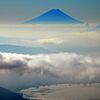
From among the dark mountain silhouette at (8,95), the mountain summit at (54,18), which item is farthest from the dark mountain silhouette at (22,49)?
the dark mountain silhouette at (8,95)

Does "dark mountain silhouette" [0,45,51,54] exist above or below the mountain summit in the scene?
below

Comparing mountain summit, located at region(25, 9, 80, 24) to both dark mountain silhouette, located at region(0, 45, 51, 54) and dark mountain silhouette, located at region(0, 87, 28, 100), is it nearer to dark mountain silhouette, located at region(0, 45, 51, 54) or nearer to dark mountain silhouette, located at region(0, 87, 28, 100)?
dark mountain silhouette, located at region(0, 45, 51, 54)

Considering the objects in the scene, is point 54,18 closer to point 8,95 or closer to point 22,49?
point 22,49

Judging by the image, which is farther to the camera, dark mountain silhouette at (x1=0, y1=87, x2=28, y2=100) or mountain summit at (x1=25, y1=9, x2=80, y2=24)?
mountain summit at (x1=25, y1=9, x2=80, y2=24)

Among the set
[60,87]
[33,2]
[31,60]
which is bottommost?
[60,87]

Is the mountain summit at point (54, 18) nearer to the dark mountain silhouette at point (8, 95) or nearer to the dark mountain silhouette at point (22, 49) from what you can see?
the dark mountain silhouette at point (22, 49)

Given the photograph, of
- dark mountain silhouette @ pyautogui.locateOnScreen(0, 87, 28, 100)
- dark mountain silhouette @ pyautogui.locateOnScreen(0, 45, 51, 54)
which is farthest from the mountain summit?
dark mountain silhouette @ pyautogui.locateOnScreen(0, 87, 28, 100)

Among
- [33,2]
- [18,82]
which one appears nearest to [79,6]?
[33,2]

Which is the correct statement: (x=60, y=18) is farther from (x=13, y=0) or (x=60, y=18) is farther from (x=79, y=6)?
(x=13, y=0)
